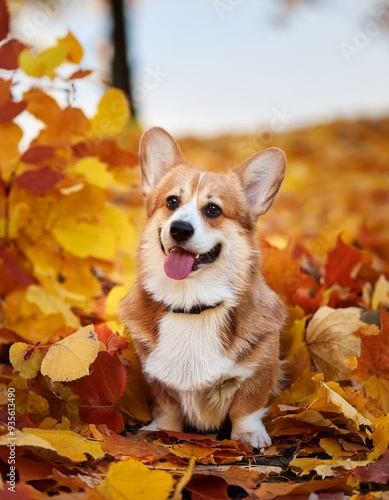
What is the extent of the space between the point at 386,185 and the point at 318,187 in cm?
80

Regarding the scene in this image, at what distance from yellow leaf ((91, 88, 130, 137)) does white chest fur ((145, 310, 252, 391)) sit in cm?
126

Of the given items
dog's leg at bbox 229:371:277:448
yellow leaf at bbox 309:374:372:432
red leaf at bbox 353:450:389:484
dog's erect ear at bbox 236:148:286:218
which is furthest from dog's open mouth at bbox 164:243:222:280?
red leaf at bbox 353:450:389:484

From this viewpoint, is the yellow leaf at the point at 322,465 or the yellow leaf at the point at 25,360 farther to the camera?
the yellow leaf at the point at 25,360

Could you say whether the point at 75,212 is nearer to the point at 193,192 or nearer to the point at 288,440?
the point at 193,192

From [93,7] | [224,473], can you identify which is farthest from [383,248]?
[93,7]

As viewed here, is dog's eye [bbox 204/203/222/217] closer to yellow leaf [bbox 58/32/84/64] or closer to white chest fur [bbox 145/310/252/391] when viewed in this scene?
white chest fur [bbox 145/310/252/391]

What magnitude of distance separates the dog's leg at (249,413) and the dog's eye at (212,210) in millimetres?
565

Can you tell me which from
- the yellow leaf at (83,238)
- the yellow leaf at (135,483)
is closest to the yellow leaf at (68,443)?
the yellow leaf at (135,483)

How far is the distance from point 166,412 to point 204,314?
37 centimetres

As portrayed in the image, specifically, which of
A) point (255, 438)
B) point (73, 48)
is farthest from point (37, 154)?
point (255, 438)

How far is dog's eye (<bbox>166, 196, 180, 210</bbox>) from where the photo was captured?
231 cm

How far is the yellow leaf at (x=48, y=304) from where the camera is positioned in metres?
2.82

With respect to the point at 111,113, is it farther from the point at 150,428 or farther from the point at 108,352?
the point at 150,428

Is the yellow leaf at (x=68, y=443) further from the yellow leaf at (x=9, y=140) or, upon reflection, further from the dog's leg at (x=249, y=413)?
the yellow leaf at (x=9, y=140)
